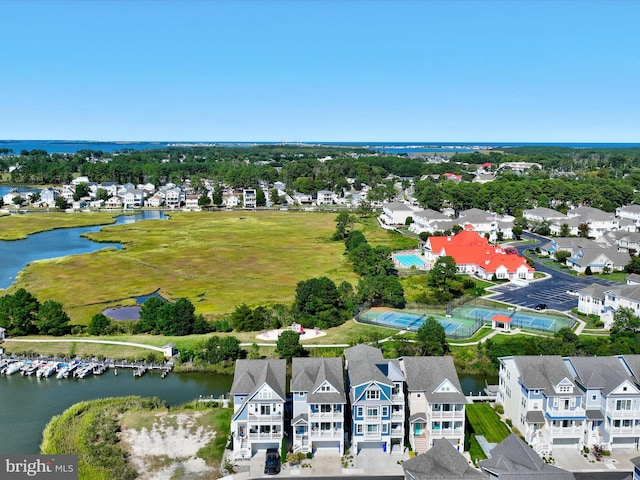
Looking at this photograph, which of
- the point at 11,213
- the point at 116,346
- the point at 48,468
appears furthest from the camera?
the point at 11,213

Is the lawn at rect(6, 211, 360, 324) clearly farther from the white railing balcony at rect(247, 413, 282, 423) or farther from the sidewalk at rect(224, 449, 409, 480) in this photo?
the sidewalk at rect(224, 449, 409, 480)

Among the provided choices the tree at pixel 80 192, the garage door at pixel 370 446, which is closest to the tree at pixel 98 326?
the garage door at pixel 370 446

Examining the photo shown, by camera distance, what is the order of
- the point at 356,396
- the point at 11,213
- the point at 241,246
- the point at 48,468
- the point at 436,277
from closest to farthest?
the point at 48,468
the point at 356,396
the point at 436,277
the point at 241,246
the point at 11,213

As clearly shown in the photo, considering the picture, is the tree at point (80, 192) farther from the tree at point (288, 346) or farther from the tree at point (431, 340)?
the tree at point (431, 340)

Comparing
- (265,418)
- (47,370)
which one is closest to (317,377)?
(265,418)

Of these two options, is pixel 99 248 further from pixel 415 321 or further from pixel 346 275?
pixel 415 321

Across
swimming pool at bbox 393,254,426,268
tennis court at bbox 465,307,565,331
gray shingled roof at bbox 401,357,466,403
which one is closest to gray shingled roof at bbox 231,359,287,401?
gray shingled roof at bbox 401,357,466,403

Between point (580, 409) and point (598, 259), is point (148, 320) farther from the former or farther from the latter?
point (598, 259)

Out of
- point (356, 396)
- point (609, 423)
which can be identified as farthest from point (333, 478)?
point (609, 423)
